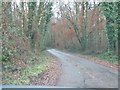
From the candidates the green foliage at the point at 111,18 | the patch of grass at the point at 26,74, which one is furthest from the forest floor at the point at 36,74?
the green foliage at the point at 111,18

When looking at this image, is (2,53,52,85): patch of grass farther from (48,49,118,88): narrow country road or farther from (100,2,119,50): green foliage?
(100,2,119,50): green foliage

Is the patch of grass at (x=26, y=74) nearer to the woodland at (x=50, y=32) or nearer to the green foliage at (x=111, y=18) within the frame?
the woodland at (x=50, y=32)

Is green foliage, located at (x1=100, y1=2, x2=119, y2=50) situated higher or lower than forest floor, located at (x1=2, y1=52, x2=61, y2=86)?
higher

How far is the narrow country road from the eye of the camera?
228 centimetres

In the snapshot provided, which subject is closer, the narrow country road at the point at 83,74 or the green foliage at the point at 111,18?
the narrow country road at the point at 83,74

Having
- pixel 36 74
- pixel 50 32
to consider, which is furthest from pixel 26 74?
pixel 50 32

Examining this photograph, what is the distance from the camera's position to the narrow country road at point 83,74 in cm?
228

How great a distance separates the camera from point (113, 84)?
226 centimetres

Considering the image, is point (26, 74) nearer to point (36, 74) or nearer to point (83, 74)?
point (36, 74)

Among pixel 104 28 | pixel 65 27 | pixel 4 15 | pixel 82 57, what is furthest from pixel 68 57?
pixel 4 15

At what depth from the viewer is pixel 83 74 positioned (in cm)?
237

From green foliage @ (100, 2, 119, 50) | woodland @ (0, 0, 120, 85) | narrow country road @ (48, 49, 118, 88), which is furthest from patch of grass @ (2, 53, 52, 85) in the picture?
green foliage @ (100, 2, 119, 50)

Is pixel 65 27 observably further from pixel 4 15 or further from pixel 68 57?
pixel 4 15

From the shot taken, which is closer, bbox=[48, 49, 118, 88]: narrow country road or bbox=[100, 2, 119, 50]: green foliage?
bbox=[48, 49, 118, 88]: narrow country road
